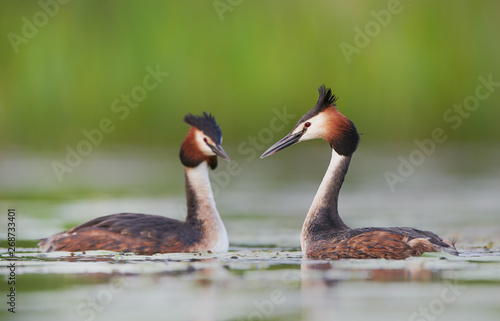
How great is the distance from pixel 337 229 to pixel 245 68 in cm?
1508

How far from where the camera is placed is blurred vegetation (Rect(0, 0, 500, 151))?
2638cm

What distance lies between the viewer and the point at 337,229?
12.1m

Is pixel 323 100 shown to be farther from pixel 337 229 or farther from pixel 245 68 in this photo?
pixel 245 68

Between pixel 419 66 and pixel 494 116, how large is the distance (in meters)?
2.04

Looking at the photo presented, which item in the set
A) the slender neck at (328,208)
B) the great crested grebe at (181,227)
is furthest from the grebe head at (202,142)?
the slender neck at (328,208)

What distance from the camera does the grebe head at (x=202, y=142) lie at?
1302 cm

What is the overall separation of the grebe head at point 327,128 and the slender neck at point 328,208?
15cm

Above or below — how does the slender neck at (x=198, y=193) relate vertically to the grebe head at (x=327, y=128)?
below

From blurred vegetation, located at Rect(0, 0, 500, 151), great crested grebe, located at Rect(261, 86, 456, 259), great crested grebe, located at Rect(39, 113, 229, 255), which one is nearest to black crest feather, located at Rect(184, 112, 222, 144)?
great crested grebe, located at Rect(39, 113, 229, 255)

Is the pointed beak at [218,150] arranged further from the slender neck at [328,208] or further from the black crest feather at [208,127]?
the slender neck at [328,208]

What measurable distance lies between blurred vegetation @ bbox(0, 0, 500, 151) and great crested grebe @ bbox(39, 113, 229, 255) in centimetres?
1272

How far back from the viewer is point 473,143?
2634cm

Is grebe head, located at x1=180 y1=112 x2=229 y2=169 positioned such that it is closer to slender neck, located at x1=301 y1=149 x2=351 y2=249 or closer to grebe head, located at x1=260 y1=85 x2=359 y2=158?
grebe head, located at x1=260 y1=85 x2=359 y2=158

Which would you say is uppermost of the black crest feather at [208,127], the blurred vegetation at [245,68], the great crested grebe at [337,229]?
the blurred vegetation at [245,68]
